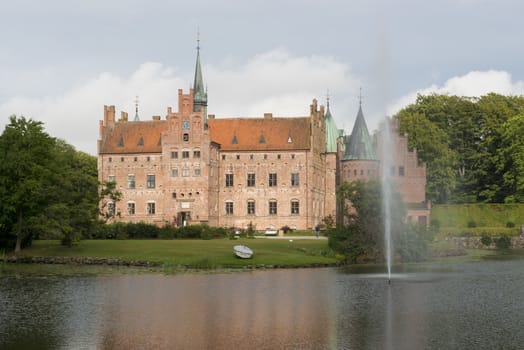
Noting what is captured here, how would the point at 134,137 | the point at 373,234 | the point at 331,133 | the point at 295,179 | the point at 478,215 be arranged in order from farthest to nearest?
the point at 331,133
the point at 134,137
the point at 295,179
the point at 478,215
the point at 373,234

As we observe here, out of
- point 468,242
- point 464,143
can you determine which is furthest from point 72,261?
point 464,143

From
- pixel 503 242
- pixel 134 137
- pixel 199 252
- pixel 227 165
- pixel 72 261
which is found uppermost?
pixel 134 137

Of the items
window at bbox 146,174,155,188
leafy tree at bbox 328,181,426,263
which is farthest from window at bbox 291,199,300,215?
leafy tree at bbox 328,181,426,263

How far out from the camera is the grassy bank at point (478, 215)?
65438 millimetres

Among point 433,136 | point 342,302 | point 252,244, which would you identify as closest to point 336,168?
point 433,136

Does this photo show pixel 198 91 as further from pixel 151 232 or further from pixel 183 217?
pixel 151 232

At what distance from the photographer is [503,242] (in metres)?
58.9

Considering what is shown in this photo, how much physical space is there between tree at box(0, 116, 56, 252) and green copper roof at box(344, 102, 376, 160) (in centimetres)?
3068

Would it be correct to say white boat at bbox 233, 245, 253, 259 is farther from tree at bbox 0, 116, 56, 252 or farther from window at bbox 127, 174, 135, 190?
window at bbox 127, 174, 135, 190

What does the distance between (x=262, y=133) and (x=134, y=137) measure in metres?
13.3

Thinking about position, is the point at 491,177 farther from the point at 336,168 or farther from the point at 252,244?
the point at 252,244

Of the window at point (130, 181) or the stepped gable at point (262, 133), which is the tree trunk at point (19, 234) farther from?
the stepped gable at point (262, 133)

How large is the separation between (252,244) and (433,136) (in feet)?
98.9

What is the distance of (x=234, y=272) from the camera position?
35.9 metres
